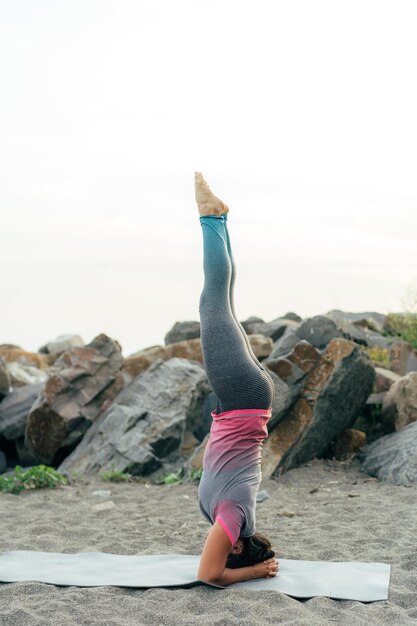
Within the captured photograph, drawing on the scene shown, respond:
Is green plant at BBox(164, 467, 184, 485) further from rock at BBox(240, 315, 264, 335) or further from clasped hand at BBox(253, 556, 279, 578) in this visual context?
rock at BBox(240, 315, 264, 335)

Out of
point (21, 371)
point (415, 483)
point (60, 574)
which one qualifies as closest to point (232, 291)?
point (60, 574)

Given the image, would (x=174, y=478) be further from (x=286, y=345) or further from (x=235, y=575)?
(x=235, y=575)

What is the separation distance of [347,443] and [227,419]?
6053mm

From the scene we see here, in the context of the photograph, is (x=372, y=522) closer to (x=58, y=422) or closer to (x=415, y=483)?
(x=415, y=483)

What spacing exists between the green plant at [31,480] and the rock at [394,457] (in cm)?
398

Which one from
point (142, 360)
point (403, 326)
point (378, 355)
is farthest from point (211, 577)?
point (403, 326)

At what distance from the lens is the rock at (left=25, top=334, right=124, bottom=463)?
12164 mm

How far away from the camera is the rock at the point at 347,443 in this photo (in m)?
11.2

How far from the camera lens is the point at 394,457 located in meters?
10.3

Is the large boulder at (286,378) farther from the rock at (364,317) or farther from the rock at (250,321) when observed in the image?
the rock at (250,321)

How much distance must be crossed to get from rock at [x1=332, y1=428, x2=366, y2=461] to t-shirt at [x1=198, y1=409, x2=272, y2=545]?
5.66 metres

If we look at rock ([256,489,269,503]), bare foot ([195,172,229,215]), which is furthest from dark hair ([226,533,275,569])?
rock ([256,489,269,503])

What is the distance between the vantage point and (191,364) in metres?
12.9

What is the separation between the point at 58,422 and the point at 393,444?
4892 mm
